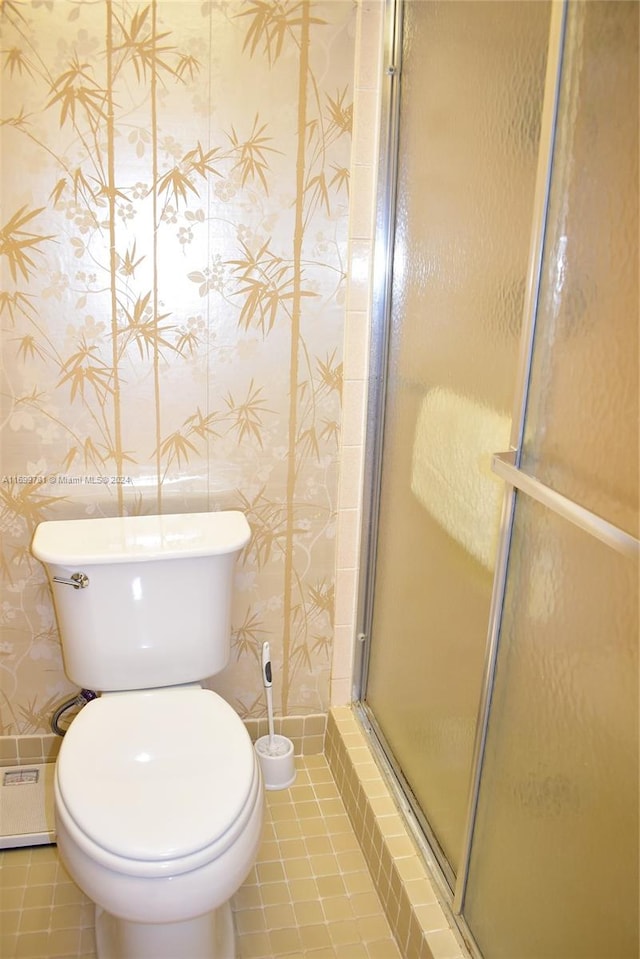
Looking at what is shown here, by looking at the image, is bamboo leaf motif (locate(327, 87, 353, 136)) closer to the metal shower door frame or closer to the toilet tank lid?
the metal shower door frame

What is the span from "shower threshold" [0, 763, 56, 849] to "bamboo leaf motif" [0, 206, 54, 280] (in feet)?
3.90

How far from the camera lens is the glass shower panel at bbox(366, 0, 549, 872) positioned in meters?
1.27

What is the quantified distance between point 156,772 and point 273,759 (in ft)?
2.18

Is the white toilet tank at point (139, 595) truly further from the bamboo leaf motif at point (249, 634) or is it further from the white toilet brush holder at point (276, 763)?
the white toilet brush holder at point (276, 763)

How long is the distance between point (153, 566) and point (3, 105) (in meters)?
0.98

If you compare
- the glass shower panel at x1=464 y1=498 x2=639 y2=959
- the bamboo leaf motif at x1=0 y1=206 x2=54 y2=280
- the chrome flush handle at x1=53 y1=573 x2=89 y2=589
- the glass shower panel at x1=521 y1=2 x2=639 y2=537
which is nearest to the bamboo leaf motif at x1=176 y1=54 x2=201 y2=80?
the bamboo leaf motif at x1=0 y1=206 x2=54 y2=280

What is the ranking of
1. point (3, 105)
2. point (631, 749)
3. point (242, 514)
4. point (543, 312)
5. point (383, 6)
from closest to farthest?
point (631, 749)
point (543, 312)
point (3, 105)
point (383, 6)
point (242, 514)

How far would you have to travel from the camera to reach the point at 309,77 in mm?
1736

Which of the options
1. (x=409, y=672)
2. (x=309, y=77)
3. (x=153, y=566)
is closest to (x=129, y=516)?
(x=153, y=566)

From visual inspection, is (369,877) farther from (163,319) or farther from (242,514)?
(163,319)

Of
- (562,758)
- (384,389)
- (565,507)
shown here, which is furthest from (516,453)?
(384,389)

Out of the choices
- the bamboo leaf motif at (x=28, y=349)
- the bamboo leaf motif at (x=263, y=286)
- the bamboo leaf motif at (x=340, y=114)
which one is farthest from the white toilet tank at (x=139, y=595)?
the bamboo leaf motif at (x=340, y=114)

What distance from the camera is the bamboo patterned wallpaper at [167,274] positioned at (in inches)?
65.4

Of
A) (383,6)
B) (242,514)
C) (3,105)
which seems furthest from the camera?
(242,514)
